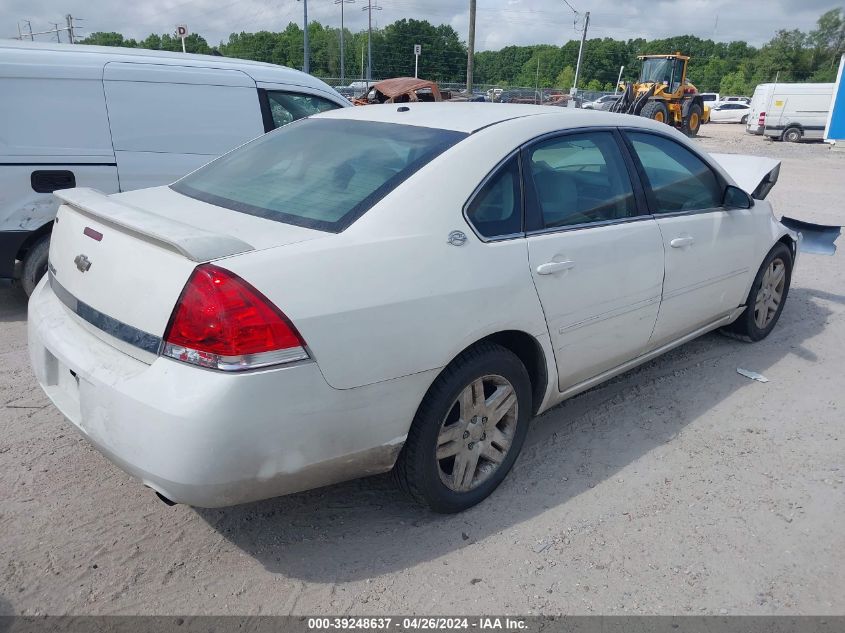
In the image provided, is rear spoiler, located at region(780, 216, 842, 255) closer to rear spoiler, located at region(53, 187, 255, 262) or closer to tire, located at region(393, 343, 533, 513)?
tire, located at region(393, 343, 533, 513)

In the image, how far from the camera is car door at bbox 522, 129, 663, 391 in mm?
2963

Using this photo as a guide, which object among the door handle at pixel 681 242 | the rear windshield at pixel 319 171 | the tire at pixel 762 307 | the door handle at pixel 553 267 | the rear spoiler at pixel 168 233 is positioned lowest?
the tire at pixel 762 307

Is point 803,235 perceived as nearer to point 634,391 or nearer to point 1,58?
point 634,391

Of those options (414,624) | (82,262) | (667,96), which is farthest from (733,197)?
(667,96)

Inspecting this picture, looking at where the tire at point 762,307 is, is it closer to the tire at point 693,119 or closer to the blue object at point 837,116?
the tire at point 693,119

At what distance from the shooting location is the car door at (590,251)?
9.72 feet

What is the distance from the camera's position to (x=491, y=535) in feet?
8.98

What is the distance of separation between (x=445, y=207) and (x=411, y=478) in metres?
1.06

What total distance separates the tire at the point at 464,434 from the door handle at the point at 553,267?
0.37 meters

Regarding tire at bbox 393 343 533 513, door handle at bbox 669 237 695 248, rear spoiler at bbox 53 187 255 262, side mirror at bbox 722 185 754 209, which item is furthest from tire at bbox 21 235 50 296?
side mirror at bbox 722 185 754 209

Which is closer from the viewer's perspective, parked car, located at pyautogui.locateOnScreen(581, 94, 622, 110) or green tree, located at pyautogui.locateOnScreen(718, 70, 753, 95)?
parked car, located at pyautogui.locateOnScreen(581, 94, 622, 110)

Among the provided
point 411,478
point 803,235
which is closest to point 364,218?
point 411,478

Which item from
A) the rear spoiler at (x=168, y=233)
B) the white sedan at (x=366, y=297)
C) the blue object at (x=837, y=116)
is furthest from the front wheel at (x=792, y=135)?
the rear spoiler at (x=168, y=233)

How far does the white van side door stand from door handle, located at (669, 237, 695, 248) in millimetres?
3723
